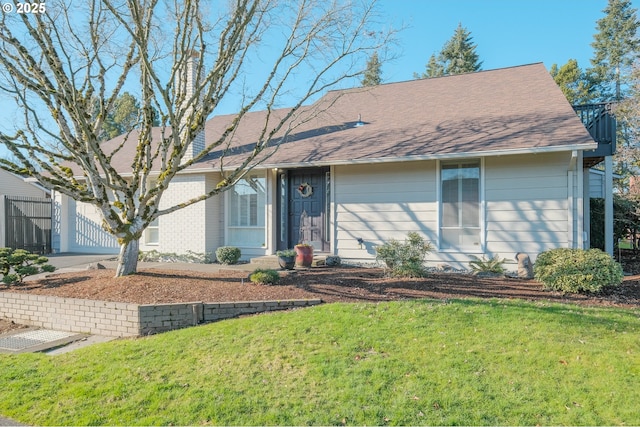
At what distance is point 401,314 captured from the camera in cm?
496

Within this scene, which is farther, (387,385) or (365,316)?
(365,316)

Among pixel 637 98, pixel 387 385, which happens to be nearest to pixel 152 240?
pixel 387 385

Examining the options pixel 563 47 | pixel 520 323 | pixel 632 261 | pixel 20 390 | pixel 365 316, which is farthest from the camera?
pixel 563 47

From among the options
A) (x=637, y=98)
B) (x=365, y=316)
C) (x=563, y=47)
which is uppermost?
(x=563, y=47)

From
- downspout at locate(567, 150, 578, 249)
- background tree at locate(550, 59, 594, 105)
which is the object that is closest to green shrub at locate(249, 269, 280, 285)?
downspout at locate(567, 150, 578, 249)

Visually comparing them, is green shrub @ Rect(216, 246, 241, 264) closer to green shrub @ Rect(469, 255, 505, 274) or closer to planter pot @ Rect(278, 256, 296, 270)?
planter pot @ Rect(278, 256, 296, 270)

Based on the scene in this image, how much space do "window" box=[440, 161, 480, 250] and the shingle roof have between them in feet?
2.28

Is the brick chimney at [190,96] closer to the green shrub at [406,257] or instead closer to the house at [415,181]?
the house at [415,181]

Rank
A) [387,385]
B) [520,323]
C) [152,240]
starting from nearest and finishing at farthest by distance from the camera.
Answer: [387,385]
[520,323]
[152,240]

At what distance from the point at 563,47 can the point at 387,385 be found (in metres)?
30.5

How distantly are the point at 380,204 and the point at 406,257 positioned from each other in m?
2.33

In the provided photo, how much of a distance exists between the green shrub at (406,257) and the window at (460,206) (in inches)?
65.6

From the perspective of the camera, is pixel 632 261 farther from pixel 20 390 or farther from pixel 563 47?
pixel 563 47

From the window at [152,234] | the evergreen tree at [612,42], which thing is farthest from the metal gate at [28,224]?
the evergreen tree at [612,42]
